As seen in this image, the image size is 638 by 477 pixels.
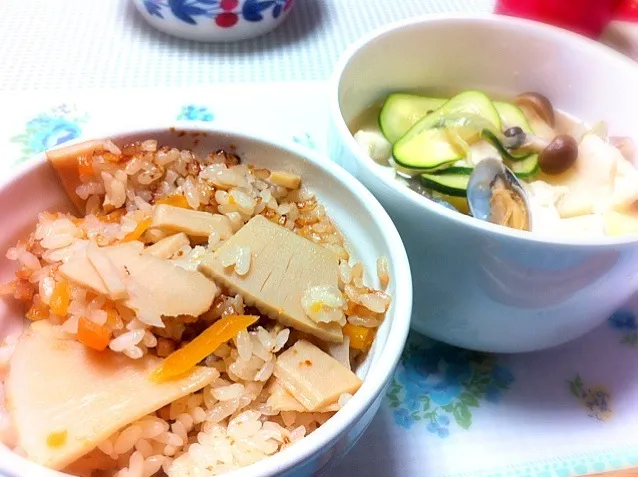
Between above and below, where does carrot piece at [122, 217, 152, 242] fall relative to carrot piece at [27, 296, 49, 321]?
above

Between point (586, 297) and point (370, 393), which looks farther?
point (586, 297)

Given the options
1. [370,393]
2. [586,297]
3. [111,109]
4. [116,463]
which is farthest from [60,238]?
[586,297]

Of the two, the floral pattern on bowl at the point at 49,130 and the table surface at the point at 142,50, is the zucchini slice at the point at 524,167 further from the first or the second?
the floral pattern on bowl at the point at 49,130

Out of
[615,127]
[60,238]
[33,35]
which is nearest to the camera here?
[60,238]

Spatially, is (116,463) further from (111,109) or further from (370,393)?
(111,109)

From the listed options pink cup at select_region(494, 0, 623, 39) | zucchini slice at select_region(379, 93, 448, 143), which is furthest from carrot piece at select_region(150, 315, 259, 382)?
pink cup at select_region(494, 0, 623, 39)

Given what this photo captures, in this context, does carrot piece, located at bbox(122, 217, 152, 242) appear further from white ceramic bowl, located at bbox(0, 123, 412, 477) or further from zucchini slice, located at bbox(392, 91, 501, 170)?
zucchini slice, located at bbox(392, 91, 501, 170)

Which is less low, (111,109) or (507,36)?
(507,36)
